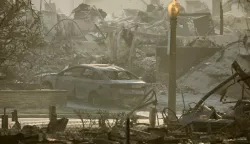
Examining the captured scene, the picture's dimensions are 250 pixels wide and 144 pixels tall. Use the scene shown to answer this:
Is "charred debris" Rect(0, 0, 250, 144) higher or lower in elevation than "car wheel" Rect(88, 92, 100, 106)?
higher

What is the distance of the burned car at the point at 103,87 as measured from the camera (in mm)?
20328

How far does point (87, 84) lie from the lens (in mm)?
20719

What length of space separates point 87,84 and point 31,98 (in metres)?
2.28

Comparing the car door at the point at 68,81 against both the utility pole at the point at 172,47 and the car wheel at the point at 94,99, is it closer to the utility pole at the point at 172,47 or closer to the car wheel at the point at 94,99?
the car wheel at the point at 94,99

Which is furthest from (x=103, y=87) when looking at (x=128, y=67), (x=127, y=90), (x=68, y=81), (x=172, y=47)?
(x=128, y=67)

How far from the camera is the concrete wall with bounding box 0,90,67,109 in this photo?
19.4 metres

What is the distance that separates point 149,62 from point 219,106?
12337 mm

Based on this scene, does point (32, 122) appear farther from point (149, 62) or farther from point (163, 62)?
point (149, 62)

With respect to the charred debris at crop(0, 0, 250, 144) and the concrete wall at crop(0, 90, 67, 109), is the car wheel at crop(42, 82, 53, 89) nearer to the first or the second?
the charred debris at crop(0, 0, 250, 144)

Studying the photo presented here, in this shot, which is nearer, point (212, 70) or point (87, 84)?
point (87, 84)

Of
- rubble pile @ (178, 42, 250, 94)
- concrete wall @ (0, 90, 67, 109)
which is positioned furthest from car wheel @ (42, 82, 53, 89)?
rubble pile @ (178, 42, 250, 94)

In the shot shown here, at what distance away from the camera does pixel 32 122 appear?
52.1ft

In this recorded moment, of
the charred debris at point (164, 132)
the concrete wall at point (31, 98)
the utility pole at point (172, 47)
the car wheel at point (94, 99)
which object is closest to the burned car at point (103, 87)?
the car wheel at point (94, 99)

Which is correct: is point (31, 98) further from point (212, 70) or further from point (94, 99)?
point (212, 70)
